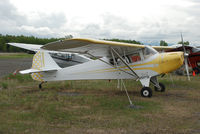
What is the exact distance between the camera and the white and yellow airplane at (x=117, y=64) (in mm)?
8047

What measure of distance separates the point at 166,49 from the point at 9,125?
11235mm

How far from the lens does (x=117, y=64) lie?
9156 millimetres

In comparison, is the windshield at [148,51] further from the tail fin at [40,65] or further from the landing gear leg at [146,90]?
the tail fin at [40,65]

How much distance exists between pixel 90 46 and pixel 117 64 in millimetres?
2173

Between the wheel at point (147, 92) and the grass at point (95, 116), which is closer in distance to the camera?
the grass at point (95, 116)

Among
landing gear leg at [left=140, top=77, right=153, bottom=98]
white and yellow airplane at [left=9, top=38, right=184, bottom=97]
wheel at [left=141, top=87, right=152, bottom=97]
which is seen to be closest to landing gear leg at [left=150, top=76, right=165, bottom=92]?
white and yellow airplane at [left=9, top=38, right=184, bottom=97]

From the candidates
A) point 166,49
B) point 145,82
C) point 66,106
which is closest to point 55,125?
point 66,106

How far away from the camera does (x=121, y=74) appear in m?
9.16

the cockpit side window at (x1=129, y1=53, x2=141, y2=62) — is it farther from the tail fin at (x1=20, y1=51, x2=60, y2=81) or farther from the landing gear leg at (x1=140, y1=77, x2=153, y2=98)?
the tail fin at (x1=20, y1=51, x2=60, y2=81)

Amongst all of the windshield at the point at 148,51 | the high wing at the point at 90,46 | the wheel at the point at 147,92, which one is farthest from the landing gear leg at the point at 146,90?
the high wing at the point at 90,46

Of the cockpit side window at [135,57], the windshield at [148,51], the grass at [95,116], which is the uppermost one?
the windshield at [148,51]

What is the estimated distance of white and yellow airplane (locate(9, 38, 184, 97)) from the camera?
8047mm

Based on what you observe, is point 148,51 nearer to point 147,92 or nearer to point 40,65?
→ point 147,92

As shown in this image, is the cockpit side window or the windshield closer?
the windshield
